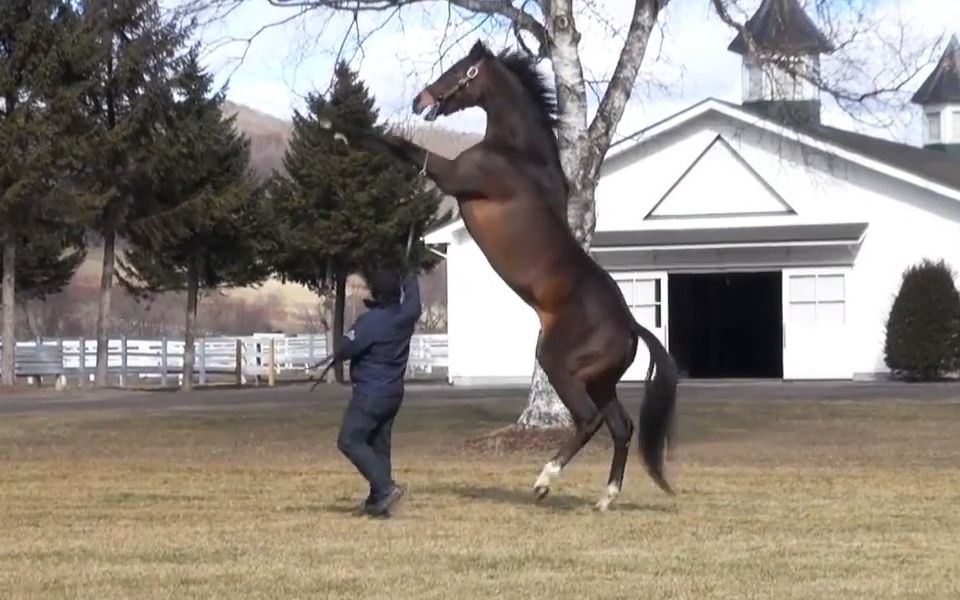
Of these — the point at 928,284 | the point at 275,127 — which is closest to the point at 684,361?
the point at 928,284

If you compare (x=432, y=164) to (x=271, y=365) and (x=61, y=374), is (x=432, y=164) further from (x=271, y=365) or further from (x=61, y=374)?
(x=61, y=374)

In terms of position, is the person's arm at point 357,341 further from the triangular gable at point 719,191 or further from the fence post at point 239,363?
the fence post at point 239,363

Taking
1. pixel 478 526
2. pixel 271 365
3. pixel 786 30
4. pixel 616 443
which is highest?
pixel 786 30

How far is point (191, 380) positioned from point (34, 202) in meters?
6.04

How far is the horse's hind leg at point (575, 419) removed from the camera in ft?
39.5

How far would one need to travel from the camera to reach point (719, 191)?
39.1 m

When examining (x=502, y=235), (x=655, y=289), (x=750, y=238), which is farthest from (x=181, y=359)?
(x=502, y=235)

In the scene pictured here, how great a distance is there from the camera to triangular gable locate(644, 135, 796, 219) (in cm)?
3878

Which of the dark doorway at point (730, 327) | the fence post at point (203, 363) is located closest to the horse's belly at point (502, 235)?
the dark doorway at point (730, 327)

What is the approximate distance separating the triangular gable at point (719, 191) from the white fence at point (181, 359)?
1030 cm

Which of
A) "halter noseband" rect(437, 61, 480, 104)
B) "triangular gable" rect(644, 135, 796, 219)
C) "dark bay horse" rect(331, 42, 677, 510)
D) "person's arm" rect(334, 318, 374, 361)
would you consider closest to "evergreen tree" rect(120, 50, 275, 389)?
"triangular gable" rect(644, 135, 796, 219)

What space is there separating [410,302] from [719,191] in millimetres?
27453

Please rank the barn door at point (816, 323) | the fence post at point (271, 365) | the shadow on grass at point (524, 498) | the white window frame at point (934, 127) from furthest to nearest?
the white window frame at point (934, 127), the fence post at point (271, 365), the barn door at point (816, 323), the shadow on grass at point (524, 498)

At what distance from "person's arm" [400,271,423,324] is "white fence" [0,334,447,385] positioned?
32971 mm
